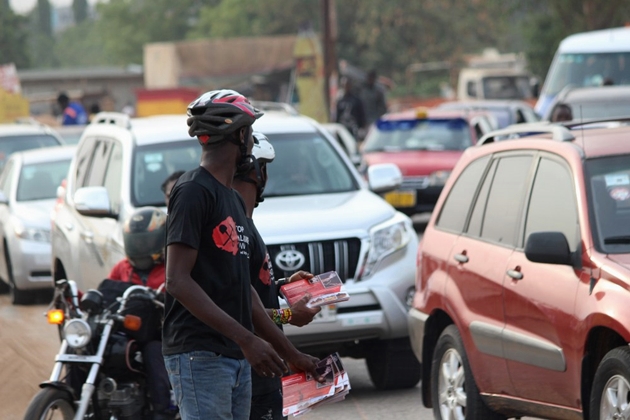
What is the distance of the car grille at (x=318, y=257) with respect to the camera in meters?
8.29

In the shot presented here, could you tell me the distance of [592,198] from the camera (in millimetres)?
6012

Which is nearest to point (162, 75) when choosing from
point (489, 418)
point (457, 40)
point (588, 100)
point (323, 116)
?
point (457, 40)

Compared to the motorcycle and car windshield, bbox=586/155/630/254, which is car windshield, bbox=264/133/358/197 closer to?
the motorcycle

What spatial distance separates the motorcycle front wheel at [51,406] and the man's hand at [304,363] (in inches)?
79.8

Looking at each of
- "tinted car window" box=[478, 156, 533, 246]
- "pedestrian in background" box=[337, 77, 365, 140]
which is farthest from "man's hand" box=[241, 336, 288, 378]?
"pedestrian in background" box=[337, 77, 365, 140]

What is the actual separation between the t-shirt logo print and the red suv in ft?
5.97

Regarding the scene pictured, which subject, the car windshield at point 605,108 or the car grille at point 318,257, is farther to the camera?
the car windshield at point 605,108

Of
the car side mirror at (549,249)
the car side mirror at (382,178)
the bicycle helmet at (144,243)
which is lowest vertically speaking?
the car side mirror at (382,178)

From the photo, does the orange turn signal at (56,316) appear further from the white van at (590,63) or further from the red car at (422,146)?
the white van at (590,63)

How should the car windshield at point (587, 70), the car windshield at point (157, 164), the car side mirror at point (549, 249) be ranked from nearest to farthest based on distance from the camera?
the car side mirror at point (549, 249)
the car windshield at point (157, 164)
the car windshield at point (587, 70)

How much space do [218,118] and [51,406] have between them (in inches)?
97.8

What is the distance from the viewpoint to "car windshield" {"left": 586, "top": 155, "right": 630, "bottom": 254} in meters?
5.84

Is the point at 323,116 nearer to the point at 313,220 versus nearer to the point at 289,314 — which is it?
the point at 313,220

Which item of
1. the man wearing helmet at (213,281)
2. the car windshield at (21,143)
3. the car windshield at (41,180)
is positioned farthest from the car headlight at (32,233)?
the man wearing helmet at (213,281)
